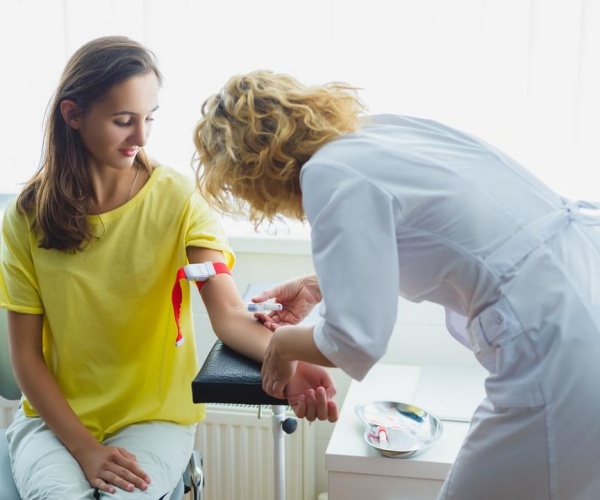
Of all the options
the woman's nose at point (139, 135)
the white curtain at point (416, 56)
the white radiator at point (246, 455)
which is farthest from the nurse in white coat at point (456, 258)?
the white radiator at point (246, 455)

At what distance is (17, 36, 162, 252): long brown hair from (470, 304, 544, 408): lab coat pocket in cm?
84

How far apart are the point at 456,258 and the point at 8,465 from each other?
1.00m

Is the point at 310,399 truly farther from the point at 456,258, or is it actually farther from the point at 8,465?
the point at 8,465

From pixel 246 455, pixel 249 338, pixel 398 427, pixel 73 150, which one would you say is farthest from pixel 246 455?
pixel 73 150

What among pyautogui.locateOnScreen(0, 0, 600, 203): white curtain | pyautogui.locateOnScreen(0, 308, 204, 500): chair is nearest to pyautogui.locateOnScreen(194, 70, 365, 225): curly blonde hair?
pyautogui.locateOnScreen(0, 308, 204, 500): chair

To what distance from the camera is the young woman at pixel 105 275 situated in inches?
64.9

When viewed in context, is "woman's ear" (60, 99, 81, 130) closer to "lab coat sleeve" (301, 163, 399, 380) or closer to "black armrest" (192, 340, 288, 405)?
"black armrest" (192, 340, 288, 405)

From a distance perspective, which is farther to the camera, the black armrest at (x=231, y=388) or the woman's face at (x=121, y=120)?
the woman's face at (x=121, y=120)

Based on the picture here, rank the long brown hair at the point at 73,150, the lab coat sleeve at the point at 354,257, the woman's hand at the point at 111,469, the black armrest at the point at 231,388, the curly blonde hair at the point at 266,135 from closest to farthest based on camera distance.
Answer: the lab coat sleeve at the point at 354,257 → the curly blonde hair at the point at 266,135 → the black armrest at the point at 231,388 → the woman's hand at the point at 111,469 → the long brown hair at the point at 73,150

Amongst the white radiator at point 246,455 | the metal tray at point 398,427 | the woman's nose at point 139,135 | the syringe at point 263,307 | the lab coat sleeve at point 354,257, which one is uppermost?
the woman's nose at point 139,135

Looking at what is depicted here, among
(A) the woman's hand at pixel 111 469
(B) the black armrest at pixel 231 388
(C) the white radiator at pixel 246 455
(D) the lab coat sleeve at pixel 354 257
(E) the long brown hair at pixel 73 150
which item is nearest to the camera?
(D) the lab coat sleeve at pixel 354 257

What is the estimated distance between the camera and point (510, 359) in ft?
3.86

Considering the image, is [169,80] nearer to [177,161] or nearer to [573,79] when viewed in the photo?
[177,161]

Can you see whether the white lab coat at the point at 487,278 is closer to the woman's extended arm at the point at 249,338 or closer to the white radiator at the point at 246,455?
the woman's extended arm at the point at 249,338
